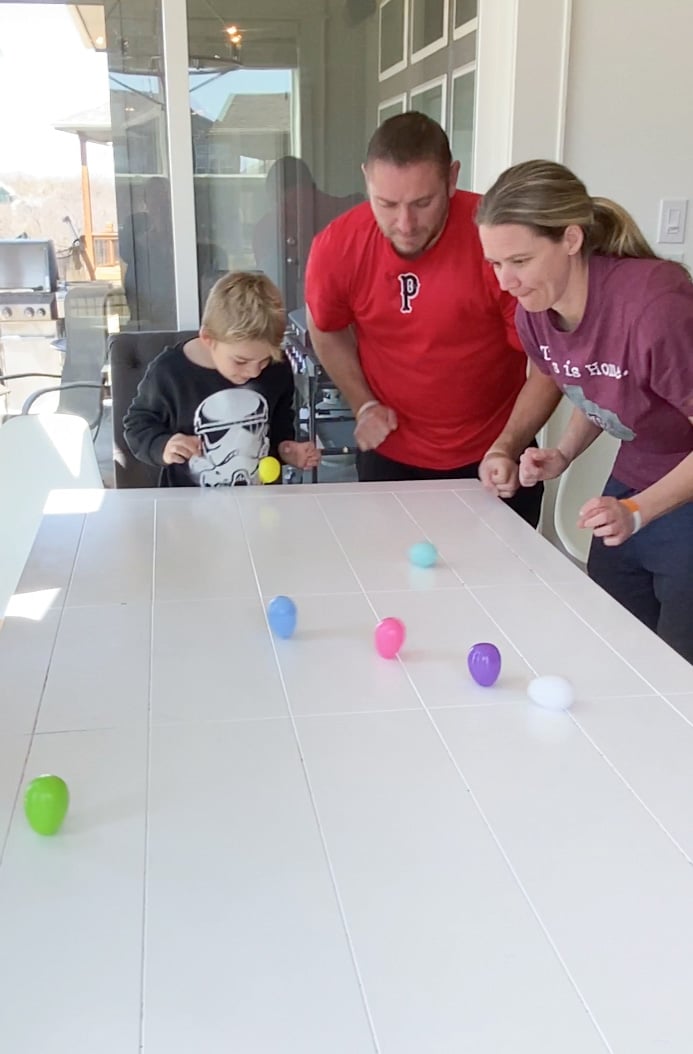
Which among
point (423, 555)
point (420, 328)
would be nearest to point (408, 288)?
point (420, 328)

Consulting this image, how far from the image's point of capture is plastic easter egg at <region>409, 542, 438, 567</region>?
157 cm

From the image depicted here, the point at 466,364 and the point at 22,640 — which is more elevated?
the point at 466,364

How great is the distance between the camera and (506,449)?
6.61 ft

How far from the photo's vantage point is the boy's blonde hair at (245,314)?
204 cm

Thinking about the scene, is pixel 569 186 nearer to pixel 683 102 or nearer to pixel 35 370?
pixel 683 102

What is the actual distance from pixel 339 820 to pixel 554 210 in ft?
3.44

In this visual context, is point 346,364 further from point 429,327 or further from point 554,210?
point 554,210

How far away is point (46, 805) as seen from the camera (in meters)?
0.88

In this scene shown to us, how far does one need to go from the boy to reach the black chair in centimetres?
62

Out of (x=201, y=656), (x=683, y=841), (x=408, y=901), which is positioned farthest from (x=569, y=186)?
(x=408, y=901)

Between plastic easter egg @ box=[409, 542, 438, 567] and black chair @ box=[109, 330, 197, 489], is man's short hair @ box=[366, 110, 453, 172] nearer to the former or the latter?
plastic easter egg @ box=[409, 542, 438, 567]

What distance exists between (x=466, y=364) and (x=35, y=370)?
2.71 metres

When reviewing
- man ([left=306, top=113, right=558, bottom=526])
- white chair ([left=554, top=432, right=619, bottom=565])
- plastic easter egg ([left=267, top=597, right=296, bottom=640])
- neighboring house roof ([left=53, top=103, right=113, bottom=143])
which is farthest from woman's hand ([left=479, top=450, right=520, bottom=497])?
neighboring house roof ([left=53, top=103, right=113, bottom=143])

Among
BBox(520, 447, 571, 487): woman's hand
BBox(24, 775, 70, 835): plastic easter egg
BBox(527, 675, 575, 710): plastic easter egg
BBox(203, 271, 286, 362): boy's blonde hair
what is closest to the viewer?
BBox(24, 775, 70, 835): plastic easter egg
